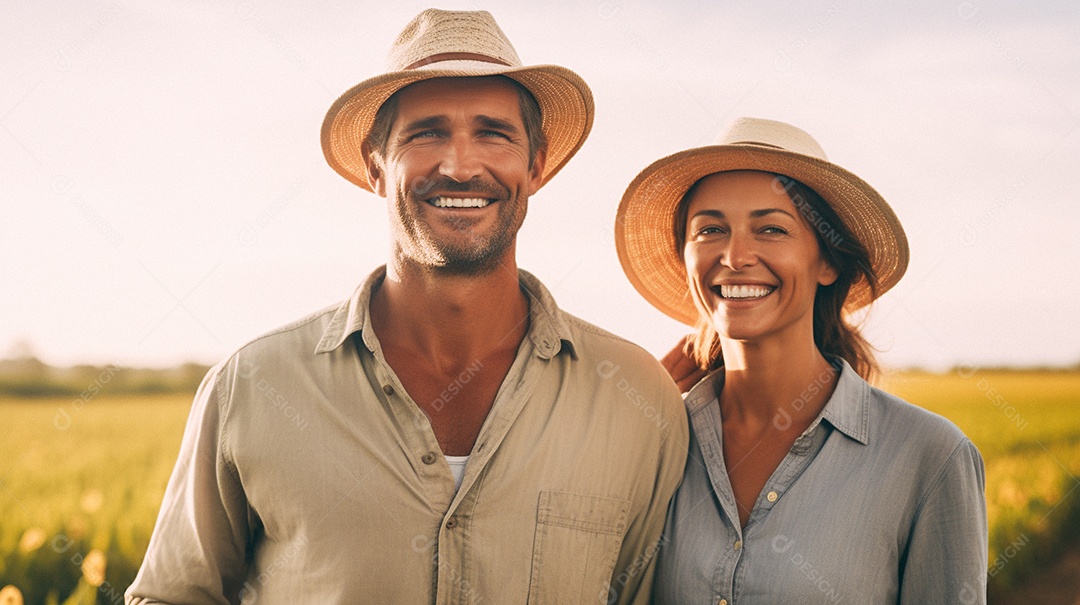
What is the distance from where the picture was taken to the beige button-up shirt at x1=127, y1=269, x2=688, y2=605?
2.77m

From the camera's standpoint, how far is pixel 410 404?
2.89 metres

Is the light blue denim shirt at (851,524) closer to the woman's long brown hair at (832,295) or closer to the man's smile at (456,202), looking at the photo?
the woman's long brown hair at (832,295)

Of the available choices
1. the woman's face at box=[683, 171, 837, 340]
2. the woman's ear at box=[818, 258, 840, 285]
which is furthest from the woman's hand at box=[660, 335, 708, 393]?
the woman's ear at box=[818, 258, 840, 285]

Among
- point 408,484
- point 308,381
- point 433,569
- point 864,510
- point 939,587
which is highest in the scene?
point 308,381

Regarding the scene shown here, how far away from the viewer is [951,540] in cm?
262

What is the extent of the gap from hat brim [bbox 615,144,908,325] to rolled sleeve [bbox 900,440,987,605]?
0.91 meters

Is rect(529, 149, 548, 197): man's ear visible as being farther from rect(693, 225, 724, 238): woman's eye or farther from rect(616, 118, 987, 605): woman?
rect(693, 225, 724, 238): woman's eye

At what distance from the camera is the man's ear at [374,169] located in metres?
3.37

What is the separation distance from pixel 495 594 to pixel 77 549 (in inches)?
158

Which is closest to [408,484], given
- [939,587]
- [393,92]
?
[393,92]

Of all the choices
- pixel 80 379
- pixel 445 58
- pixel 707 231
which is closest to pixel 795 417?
pixel 707 231

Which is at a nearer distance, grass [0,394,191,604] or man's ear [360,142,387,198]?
man's ear [360,142,387,198]

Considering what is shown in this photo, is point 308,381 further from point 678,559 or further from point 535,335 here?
point 678,559

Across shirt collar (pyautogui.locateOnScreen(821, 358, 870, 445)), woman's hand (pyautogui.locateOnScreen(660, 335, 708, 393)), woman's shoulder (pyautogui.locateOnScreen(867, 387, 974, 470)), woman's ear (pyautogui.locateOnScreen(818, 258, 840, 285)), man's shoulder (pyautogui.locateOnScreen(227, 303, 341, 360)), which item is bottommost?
woman's shoulder (pyautogui.locateOnScreen(867, 387, 974, 470))
